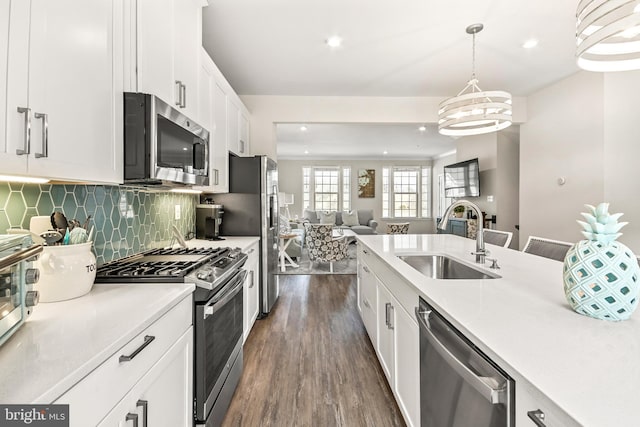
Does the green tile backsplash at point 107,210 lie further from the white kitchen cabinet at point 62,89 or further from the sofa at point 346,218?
the sofa at point 346,218

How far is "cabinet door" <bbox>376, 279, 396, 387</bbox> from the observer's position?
175 cm

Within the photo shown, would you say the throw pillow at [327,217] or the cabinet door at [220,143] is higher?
the cabinet door at [220,143]

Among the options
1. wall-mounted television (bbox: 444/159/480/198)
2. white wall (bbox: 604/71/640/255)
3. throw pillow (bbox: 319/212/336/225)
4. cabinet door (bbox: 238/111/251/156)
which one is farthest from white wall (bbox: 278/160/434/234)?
white wall (bbox: 604/71/640/255)

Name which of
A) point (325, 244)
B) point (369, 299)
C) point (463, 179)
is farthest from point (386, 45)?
point (463, 179)

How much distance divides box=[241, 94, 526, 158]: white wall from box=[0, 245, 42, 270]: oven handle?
323 centimetres

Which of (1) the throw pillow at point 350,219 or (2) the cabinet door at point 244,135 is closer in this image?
(2) the cabinet door at point 244,135

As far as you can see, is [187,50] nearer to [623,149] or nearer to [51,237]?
[51,237]

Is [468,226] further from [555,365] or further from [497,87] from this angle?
[555,365]

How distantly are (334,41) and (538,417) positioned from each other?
2.81 metres

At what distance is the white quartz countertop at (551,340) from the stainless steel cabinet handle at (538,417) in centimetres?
7

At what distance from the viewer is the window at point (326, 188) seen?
982 cm

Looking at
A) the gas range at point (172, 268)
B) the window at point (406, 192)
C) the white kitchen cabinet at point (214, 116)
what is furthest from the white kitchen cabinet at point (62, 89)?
the window at point (406, 192)

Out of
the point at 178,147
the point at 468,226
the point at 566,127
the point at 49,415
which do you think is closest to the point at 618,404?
the point at 49,415

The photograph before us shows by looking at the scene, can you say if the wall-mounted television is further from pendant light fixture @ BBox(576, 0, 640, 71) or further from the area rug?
pendant light fixture @ BBox(576, 0, 640, 71)
